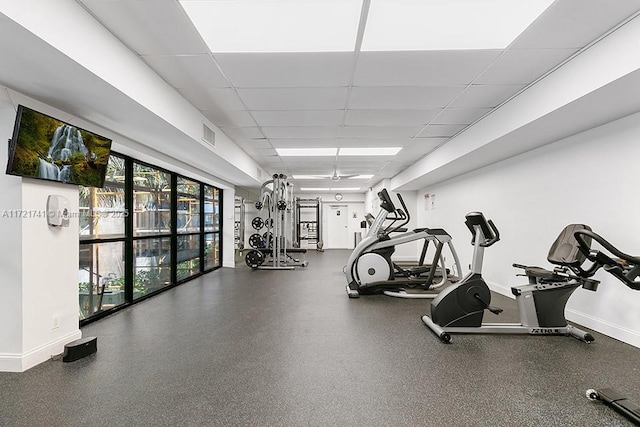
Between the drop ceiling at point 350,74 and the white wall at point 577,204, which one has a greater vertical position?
the drop ceiling at point 350,74

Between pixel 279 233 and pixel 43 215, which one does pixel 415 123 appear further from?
pixel 279 233

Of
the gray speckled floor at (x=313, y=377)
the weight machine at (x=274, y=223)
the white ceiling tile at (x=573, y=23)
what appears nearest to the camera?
the gray speckled floor at (x=313, y=377)

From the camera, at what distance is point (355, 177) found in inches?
356

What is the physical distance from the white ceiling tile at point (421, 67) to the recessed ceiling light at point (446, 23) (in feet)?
0.30

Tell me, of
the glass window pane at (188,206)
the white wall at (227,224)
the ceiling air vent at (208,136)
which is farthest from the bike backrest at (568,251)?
the white wall at (227,224)

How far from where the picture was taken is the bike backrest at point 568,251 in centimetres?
283

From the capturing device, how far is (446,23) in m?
2.17

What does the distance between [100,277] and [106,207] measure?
0.91 meters

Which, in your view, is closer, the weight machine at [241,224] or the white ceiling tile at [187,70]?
the white ceiling tile at [187,70]

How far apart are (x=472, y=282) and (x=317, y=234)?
32.0 feet

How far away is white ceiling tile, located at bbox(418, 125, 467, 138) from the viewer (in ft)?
14.6

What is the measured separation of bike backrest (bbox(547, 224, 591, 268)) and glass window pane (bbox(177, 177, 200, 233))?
5729 millimetres

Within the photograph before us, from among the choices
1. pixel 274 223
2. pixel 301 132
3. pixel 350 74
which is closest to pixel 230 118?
pixel 301 132

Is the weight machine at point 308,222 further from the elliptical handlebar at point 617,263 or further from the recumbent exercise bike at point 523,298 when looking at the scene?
the elliptical handlebar at point 617,263
